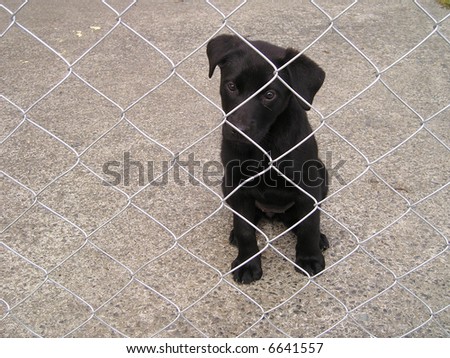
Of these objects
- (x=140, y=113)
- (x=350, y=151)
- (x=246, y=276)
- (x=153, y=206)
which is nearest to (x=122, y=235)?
(x=153, y=206)

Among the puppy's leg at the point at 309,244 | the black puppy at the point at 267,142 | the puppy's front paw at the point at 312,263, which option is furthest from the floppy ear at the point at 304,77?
the puppy's front paw at the point at 312,263

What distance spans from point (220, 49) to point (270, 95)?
1.15 feet

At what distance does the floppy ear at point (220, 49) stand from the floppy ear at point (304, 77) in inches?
12.3

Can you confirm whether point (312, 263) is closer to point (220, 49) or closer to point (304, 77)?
point (304, 77)

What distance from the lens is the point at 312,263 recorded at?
215cm

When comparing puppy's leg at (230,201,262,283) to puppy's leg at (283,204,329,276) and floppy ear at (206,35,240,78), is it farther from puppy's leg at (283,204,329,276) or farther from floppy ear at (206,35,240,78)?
floppy ear at (206,35,240,78)

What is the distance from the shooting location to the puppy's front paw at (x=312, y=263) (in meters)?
2.14

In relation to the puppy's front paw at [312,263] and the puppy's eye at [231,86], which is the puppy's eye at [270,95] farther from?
the puppy's front paw at [312,263]

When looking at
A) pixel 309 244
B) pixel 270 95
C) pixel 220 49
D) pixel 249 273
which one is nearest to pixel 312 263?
pixel 309 244

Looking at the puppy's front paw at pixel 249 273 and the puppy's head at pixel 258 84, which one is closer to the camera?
the puppy's head at pixel 258 84

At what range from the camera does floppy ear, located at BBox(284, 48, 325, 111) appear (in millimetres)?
1734

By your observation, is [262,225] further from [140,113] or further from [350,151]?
[140,113]

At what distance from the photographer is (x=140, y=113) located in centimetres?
342

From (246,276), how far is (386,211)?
0.90 meters
